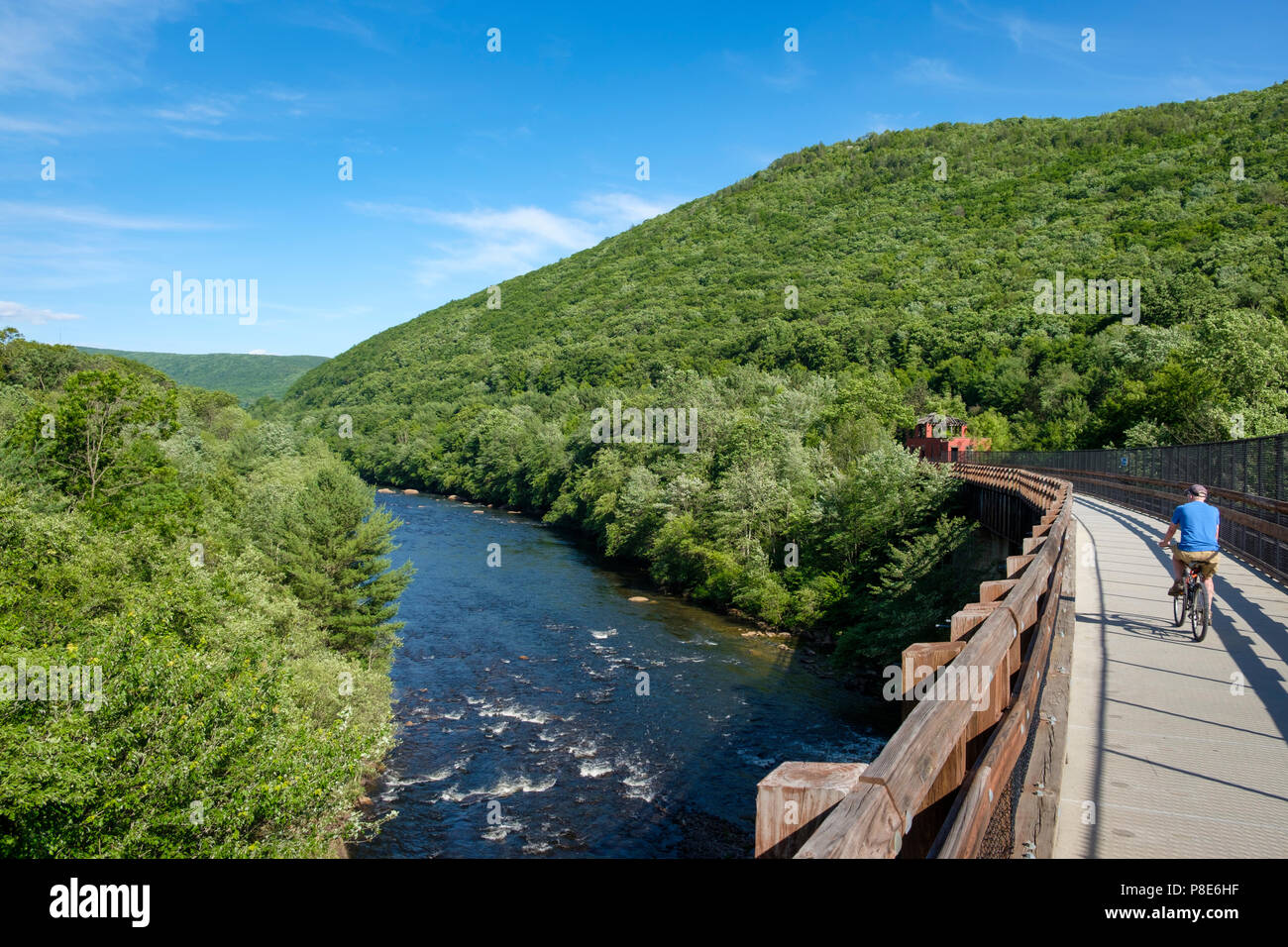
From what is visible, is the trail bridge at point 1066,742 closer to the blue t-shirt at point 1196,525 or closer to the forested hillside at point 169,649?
the blue t-shirt at point 1196,525

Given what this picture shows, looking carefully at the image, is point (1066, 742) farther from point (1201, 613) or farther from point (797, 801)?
point (1201, 613)

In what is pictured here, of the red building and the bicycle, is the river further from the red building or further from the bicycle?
the red building

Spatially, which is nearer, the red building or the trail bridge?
the trail bridge

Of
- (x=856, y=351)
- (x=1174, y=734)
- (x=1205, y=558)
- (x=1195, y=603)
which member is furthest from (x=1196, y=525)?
(x=856, y=351)

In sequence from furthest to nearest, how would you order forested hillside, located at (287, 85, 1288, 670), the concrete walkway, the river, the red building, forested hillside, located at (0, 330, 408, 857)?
1. the red building
2. forested hillside, located at (287, 85, 1288, 670)
3. the river
4. forested hillside, located at (0, 330, 408, 857)
5. the concrete walkway

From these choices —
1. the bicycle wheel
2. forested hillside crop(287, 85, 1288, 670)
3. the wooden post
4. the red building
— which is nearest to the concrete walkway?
the bicycle wheel
